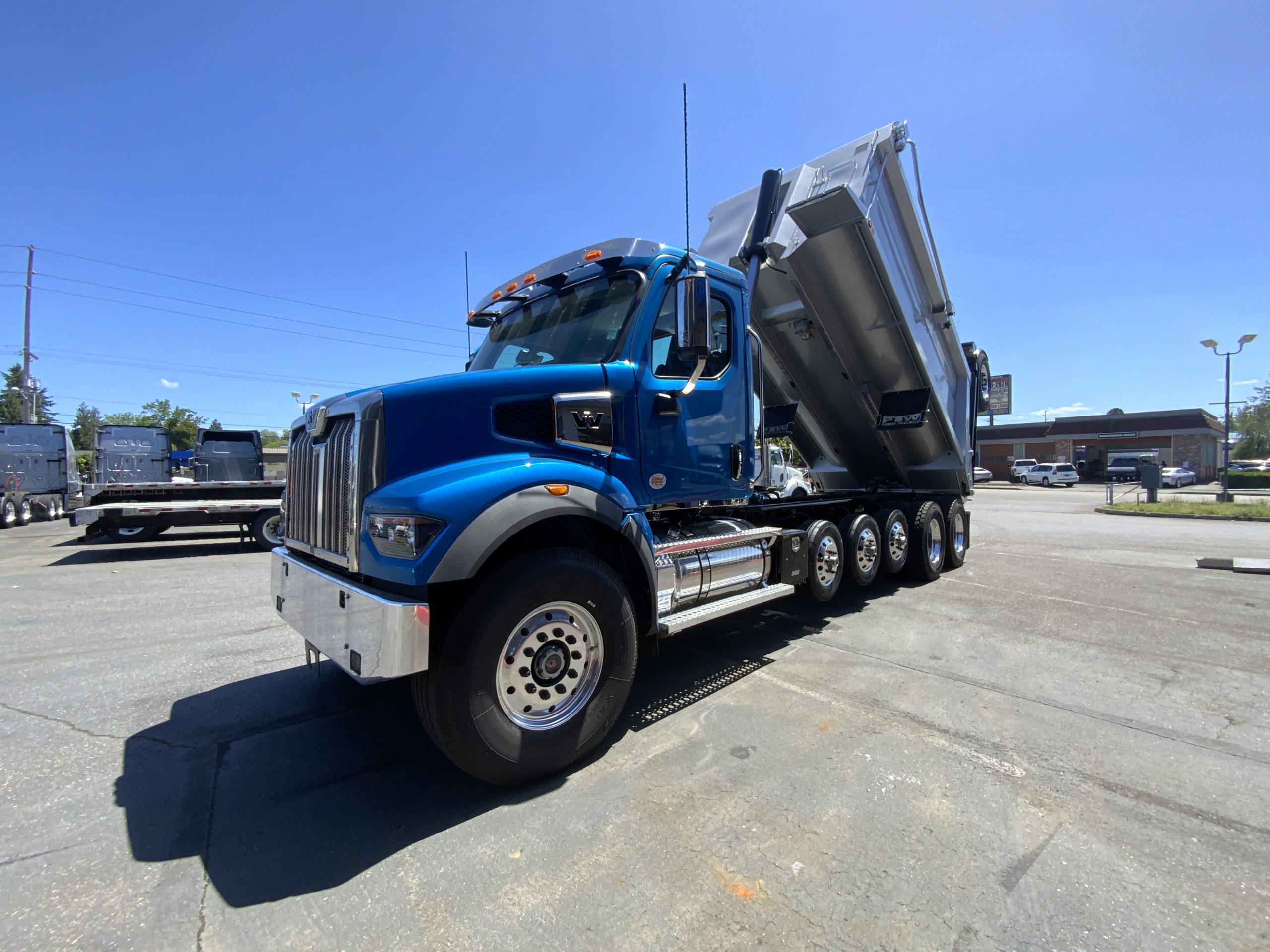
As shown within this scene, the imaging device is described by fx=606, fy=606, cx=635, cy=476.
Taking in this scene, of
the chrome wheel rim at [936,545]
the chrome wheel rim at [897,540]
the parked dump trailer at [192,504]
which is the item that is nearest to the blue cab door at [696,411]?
the chrome wheel rim at [897,540]

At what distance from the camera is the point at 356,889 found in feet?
7.29

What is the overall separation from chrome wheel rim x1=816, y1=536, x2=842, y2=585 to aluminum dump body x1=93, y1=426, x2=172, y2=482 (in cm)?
1515

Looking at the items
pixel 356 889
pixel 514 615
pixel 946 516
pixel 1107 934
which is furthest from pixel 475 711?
pixel 946 516

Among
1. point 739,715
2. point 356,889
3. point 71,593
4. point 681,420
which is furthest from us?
point 71,593

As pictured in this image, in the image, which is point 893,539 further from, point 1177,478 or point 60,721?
point 1177,478

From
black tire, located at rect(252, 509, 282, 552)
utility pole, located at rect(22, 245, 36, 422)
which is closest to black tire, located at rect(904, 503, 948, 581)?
black tire, located at rect(252, 509, 282, 552)

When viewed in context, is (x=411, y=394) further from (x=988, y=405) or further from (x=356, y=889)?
(x=988, y=405)

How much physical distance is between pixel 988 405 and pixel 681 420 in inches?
249

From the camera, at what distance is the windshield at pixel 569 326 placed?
3.87m

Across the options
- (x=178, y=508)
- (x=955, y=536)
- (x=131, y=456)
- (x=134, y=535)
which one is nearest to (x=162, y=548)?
(x=134, y=535)

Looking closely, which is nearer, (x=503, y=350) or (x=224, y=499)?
(x=503, y=350)

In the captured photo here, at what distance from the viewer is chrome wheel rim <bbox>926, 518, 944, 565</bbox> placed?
7707 mm

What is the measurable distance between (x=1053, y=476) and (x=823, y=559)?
1660 inches

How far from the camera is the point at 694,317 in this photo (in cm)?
370
